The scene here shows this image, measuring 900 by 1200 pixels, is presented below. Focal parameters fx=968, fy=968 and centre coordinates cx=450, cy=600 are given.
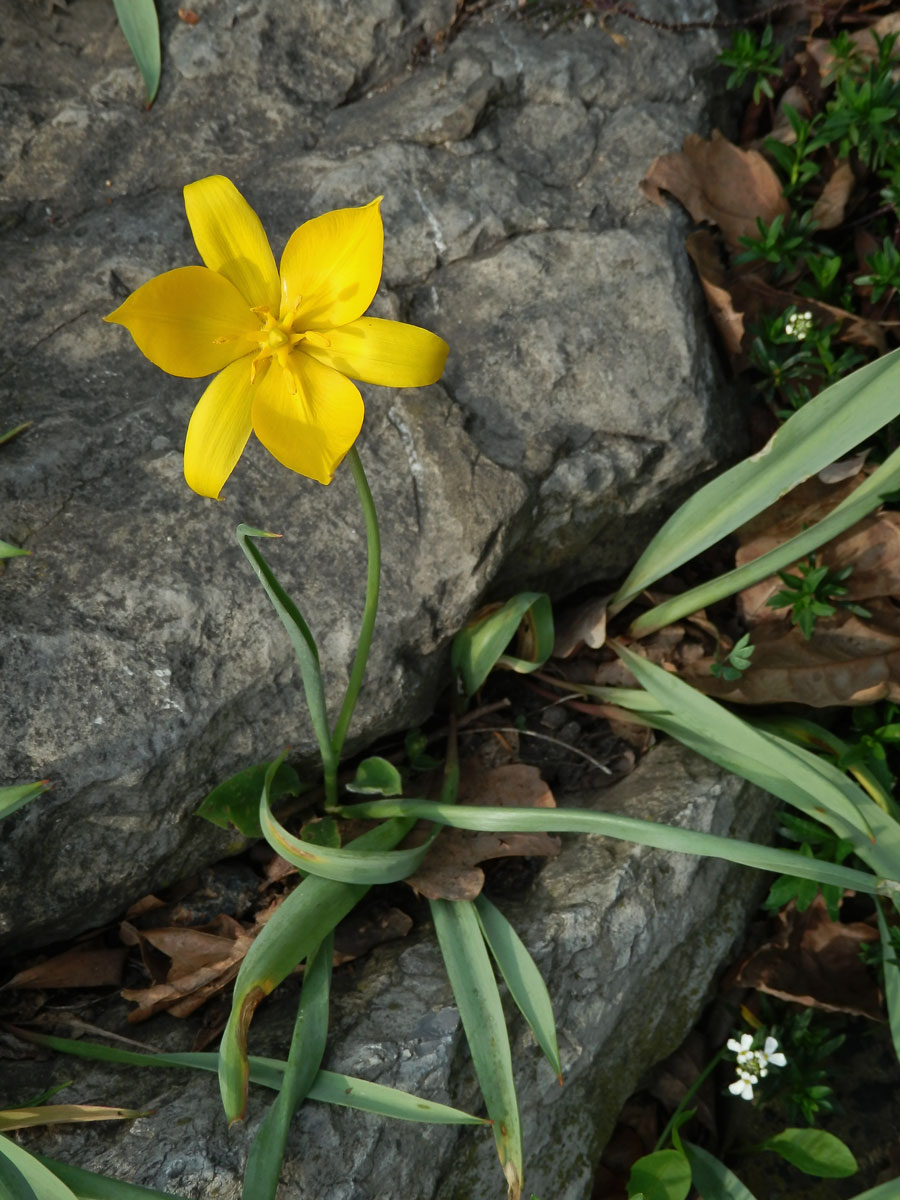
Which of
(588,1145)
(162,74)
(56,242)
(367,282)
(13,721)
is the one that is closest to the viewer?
(367,282)

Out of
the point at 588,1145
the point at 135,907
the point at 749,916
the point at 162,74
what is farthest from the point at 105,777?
the point at 162,74

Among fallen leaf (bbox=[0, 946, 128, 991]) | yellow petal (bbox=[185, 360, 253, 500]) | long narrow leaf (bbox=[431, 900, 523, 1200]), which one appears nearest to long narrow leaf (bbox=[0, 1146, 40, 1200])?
fallen leaf (bbox=[0, 946, 128, 991])

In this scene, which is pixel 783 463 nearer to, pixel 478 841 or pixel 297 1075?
pixel 478 841

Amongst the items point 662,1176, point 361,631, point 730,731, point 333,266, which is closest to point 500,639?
point 361,631

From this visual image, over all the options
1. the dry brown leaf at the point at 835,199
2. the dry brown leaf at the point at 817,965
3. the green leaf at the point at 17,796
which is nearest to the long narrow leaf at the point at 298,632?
the green leaf at the point at 17,796

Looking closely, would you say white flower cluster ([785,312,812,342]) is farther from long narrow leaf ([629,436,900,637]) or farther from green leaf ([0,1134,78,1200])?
green leaf ([0,1134,78,1200])

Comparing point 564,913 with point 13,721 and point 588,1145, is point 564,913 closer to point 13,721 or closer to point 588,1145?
point 588,1145

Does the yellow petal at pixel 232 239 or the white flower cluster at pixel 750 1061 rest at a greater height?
the yellow petal at pixel 232 239

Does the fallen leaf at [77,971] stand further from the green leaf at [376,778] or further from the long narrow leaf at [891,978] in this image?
the long narrow leaf at [891,978]
